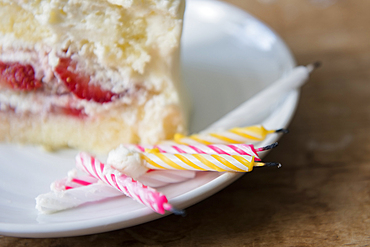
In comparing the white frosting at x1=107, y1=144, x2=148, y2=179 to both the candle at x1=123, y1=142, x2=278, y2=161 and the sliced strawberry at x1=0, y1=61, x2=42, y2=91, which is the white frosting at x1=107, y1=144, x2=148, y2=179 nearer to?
the candle at x1=123, y1=142, x2=278, y2=161

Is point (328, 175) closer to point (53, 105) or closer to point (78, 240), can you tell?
point (78, 240)

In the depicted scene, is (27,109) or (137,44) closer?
(137,44)

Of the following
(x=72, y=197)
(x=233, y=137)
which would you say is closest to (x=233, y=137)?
(x=233, y=137)

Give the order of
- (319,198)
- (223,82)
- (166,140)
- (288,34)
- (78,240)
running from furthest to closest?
(288,34) → (223,82) → (166,140) → (319,198) → (78,240)

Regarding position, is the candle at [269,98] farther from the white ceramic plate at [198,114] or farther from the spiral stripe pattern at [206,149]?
the spiral stripe pattern at [206,149]

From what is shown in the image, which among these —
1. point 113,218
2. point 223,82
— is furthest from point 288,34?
point 113,218

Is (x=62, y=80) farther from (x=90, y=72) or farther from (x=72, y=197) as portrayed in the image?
(x=72, y=197)

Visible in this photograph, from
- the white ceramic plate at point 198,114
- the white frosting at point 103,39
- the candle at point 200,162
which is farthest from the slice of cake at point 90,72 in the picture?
the candle at point 200,162
